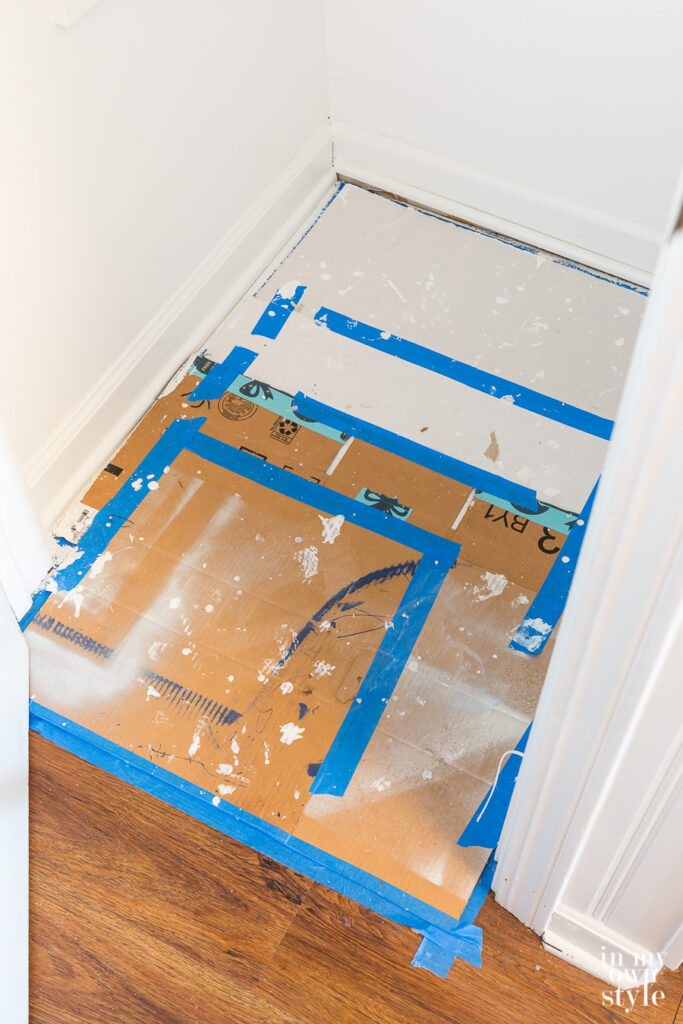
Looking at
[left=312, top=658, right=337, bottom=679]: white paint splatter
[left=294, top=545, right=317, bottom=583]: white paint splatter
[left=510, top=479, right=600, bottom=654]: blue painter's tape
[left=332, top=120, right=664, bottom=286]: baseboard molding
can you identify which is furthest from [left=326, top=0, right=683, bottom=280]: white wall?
[left=312, top=658, right=337, bottom=679]: white paint splatter

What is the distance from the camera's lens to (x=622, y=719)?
721 mm

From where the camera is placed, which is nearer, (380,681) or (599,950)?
(599,950)

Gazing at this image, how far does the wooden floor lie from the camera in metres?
1.20

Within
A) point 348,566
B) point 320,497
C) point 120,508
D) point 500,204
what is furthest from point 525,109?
point 120,508

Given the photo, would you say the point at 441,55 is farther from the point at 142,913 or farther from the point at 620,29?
the point at 142,913

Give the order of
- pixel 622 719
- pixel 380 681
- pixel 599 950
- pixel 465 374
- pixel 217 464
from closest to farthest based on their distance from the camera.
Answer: pixel 622 719 < pixel 599 950 < pixel 380 681 < pixel 217 464 < pixel 465 374

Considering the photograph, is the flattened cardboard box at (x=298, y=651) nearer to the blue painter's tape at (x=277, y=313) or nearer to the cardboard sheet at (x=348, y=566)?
the cardboard sheet at (x=348, y=566)

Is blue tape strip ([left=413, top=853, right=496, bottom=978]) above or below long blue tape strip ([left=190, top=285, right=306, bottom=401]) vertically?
below

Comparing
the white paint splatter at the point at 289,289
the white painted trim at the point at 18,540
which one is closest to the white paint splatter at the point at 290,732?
the white painted trim at the point at 18,540

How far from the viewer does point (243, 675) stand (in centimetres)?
145

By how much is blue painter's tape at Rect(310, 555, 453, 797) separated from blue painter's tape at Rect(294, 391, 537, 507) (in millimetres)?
188

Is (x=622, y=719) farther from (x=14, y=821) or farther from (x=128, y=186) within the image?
(x=128, y=186)

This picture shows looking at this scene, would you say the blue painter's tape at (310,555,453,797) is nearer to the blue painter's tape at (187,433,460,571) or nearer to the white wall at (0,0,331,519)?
the blue painter's tape at (187,433,460,571)

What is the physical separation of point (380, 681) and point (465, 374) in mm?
670
